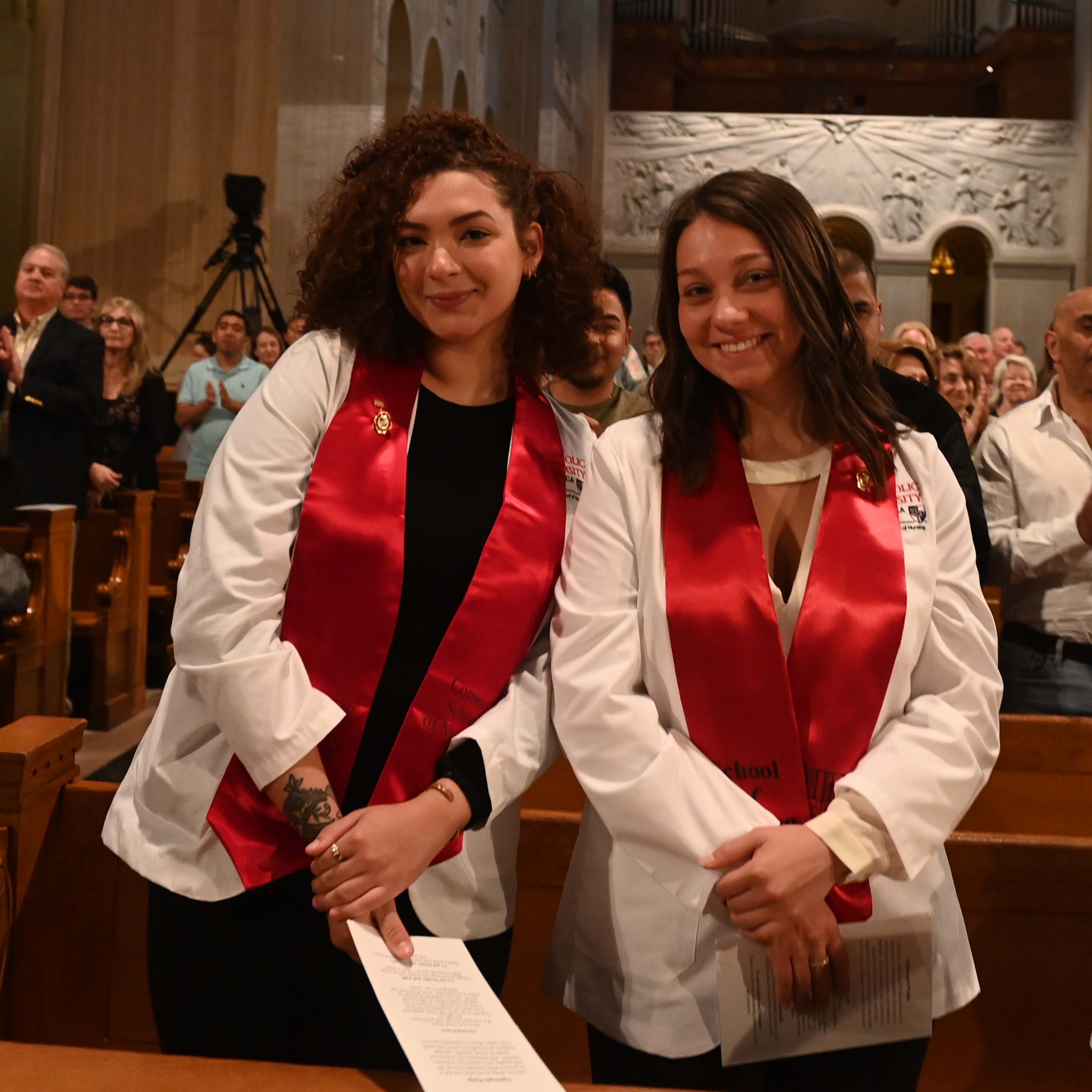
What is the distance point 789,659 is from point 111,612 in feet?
11.7

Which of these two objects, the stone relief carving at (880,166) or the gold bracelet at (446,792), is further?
the stone relief carving at (880,166)

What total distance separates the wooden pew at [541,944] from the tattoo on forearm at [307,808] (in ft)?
1.75

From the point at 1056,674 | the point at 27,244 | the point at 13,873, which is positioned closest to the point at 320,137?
the point at 27,244

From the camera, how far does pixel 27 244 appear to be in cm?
798

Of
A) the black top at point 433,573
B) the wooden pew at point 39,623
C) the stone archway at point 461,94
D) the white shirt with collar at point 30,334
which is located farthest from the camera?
the stone archway at point 461,94

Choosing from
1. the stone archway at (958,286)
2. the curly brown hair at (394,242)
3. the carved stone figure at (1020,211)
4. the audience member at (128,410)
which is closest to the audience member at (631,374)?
the audience member at (128,410)

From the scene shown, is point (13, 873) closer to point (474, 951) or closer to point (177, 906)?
point (177, 906)

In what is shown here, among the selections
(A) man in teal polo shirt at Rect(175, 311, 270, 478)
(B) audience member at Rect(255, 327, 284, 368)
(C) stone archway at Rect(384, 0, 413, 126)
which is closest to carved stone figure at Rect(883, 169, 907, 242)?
(C) stone archway at Rect(384, 0, 413, 126)

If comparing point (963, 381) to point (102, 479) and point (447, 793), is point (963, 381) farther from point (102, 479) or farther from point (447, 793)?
point (447, 793)

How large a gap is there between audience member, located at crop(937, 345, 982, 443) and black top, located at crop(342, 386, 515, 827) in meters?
4.07

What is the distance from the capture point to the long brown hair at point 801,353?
4.94 ft

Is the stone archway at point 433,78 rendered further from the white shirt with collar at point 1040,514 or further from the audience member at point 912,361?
the white shirt with collar at point 1040,514

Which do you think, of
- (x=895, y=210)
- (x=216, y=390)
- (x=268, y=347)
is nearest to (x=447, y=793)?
(x=216, y=390)

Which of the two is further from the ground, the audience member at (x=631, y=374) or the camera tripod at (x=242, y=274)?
the camera tripod at (x=242, y=274)
